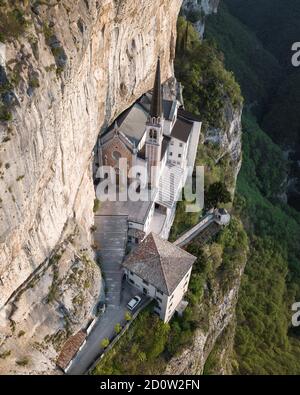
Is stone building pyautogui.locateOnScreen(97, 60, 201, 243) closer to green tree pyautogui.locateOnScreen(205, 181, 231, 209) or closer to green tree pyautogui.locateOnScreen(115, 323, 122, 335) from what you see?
green tree pyautogui.locateOnScreen(205, 181, 231, 209)

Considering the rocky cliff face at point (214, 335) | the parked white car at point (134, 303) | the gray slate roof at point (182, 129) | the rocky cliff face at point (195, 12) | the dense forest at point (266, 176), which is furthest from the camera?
the rocky cliff face at point (195, 12)

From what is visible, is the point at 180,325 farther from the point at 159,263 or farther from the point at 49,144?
the point at 49,144

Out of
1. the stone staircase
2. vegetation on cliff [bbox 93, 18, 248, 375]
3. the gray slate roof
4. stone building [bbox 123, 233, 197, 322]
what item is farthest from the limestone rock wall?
vegetation on cliff [bbox 93, 18, 248, 375]

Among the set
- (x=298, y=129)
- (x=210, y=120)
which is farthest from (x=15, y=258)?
(x=298, y=129)

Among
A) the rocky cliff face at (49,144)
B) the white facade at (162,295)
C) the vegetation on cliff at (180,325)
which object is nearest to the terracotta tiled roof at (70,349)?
the rocky cliff face at (49,144)

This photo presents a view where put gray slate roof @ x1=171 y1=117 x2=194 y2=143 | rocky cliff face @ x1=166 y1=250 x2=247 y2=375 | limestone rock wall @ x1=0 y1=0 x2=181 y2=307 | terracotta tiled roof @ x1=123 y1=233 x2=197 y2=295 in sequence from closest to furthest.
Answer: limestone rock wall @ x1=0 y1=0 x2=181 y2=307 → terracotta tiled roof @ x1=123 y1=233 x2=197 y2=295 → rocky cliff face @ x1=166 y1=250 x2=247 y2=375 → gray slate roof @ x1=171 y1=117 x2=194 y2=143

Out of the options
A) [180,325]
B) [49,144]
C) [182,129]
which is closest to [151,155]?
[182,129]

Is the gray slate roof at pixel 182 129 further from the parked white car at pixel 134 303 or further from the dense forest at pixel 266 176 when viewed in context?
the dense forest at pixel 266 176

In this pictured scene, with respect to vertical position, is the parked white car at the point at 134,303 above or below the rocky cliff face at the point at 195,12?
below
